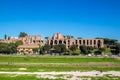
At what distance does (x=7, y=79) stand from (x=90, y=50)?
277ft

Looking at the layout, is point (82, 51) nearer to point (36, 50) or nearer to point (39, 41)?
point (36, 50)

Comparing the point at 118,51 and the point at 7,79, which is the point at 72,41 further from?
the point at 7,79

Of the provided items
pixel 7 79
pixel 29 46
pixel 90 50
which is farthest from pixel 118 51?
pixel 7 79

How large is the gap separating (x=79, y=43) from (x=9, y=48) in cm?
4314

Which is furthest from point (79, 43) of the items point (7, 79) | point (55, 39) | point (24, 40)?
point (7, 79)

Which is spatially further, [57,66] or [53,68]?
[57,66]

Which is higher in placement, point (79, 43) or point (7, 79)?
point (79, 43)

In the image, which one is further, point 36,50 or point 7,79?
point 36,50

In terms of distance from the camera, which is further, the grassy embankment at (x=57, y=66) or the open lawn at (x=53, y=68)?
the grassy embankment at (x=57, y=66)

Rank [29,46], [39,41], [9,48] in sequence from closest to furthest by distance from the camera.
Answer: [9,48]
[29,46]
[39,41]

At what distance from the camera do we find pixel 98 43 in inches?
5148

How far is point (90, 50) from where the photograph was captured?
369ft

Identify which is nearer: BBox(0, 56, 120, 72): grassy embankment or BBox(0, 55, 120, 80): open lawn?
BBox(0, 55, 120, 80): open lawn

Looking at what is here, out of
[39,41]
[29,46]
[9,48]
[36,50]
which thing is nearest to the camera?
[9,48]
